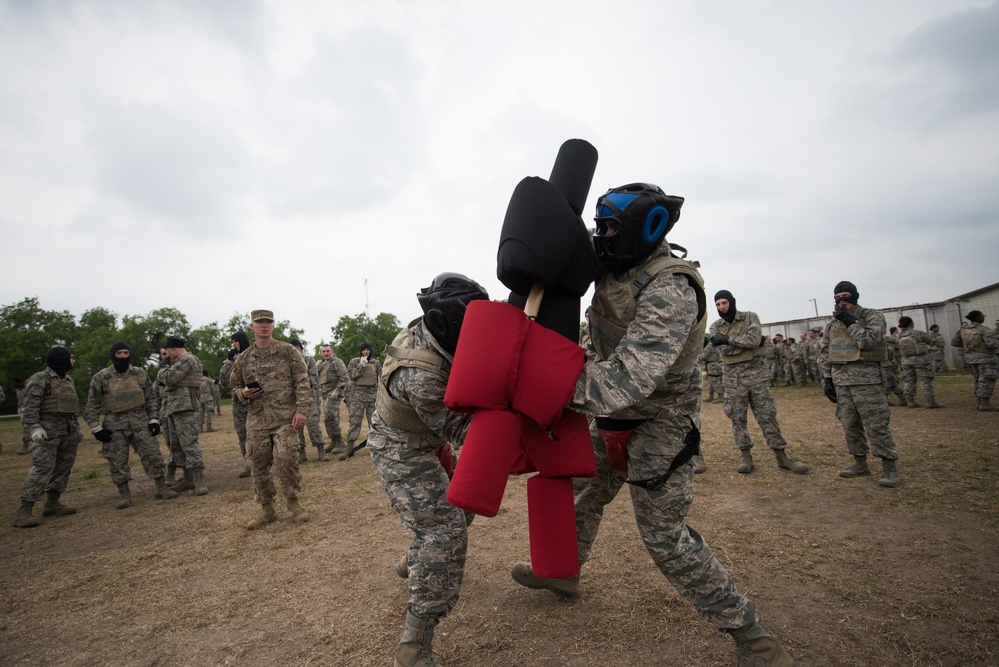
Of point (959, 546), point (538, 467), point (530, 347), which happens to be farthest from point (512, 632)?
point (959, 546)

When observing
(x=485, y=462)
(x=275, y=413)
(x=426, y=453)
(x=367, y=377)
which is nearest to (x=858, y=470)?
(x=426, y=453)

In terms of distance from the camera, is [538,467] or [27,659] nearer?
[538,467]

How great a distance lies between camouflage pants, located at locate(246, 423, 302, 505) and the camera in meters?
5.70

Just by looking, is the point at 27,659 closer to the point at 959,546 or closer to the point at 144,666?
the point at 144,666

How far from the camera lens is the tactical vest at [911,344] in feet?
40.3

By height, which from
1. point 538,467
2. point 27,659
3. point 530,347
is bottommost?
point 27,659

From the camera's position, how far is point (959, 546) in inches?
152

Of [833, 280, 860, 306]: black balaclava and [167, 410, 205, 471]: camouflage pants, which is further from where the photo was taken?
[167, 410, 205, 471]: camouflage pants

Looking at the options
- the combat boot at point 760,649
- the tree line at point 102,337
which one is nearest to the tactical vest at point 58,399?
the combat boot at point 760,649

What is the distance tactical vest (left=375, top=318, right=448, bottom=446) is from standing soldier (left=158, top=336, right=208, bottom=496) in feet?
21.8

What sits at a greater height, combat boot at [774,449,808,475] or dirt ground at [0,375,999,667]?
combat boot at [774,449,808,475]

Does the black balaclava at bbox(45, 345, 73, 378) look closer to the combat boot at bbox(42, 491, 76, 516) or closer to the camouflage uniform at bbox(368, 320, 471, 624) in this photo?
the combat boot at bbox(42, 491, 76, 516)

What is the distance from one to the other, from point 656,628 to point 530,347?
222cm

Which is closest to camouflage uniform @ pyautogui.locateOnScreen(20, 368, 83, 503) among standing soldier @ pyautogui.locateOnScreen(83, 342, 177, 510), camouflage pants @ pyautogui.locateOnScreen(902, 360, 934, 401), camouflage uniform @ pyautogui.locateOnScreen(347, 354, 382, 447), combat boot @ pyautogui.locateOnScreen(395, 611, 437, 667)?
standing soldier @ pyautogui.locateOnScreen(83, 342, 177, 510)
